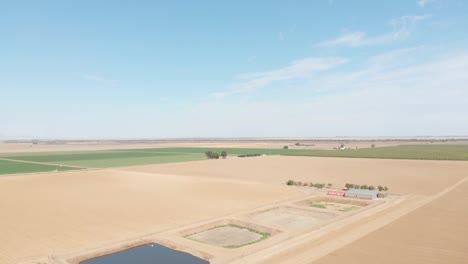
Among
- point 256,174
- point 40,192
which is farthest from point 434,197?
point 40,192

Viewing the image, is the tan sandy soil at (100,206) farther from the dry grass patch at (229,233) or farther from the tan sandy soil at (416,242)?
the tan sandy soil at (416,242)

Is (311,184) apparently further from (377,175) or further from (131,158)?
(131,158)

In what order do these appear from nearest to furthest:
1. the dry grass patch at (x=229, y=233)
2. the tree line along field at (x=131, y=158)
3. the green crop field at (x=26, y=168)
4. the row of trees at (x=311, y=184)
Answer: the dry grass patch at (x=229, y=233) < the row of trees at (x=311, y=184) < the green crop field at (x=26, y=168) < the tree line along field at (x=131, y=158)

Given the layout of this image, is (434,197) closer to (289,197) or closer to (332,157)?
(289,197)

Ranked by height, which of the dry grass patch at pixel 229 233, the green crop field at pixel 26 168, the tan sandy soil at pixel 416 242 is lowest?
the dry grass patch at pixel 229 233

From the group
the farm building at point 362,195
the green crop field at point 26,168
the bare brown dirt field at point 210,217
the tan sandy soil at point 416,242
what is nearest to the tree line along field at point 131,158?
the green crop field at point 26,168

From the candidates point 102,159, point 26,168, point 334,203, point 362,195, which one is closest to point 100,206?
point 334,203
